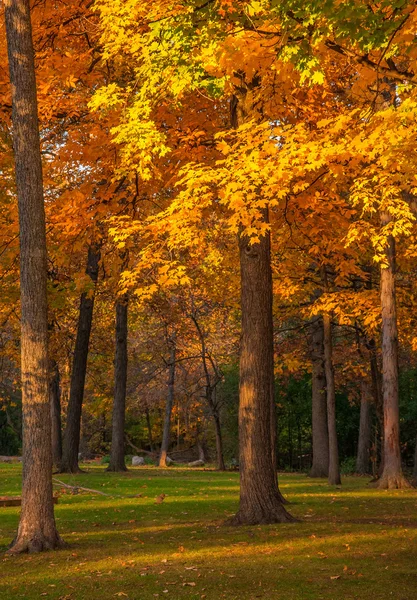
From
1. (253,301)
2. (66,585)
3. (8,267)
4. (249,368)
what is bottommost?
(66,585)

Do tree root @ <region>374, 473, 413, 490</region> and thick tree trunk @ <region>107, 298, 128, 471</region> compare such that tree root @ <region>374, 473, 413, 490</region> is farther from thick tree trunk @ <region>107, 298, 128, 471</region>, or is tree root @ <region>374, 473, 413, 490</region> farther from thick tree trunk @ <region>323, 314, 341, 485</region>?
thick tree trunk @ <region>107, 298, 128, 471</region>

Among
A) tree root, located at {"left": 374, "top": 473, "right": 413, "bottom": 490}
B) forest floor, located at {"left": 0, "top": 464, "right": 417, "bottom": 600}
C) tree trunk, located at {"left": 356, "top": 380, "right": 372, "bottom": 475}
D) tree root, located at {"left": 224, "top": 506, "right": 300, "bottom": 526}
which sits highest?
tree trunk, located at {"left": 356, "top": 380, "right": 372, "bottom": 475}

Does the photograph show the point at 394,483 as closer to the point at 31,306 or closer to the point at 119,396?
the point at 119,396

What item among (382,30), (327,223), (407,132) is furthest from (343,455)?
(382,30)

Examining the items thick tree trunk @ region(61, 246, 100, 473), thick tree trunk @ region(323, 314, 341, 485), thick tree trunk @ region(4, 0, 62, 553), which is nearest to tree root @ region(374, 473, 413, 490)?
thick tree trunk @ region(323, 314, 341, 485)

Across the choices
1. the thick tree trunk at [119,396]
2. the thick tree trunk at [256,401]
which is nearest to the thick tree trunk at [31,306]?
the thick tree trunk at [256,401]

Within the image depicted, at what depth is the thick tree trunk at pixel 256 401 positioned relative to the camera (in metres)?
13.8

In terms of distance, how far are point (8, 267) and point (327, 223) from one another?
21.5 ft

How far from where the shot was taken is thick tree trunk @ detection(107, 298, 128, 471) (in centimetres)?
3067

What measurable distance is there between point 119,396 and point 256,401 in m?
18.2

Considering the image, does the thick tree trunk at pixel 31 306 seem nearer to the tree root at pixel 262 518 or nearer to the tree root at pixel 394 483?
the tree root at pixel 262 518

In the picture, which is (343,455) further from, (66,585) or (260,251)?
(66,585)

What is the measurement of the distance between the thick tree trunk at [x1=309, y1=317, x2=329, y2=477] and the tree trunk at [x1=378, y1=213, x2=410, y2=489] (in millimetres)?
6335

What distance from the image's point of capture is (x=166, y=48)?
11.3m
